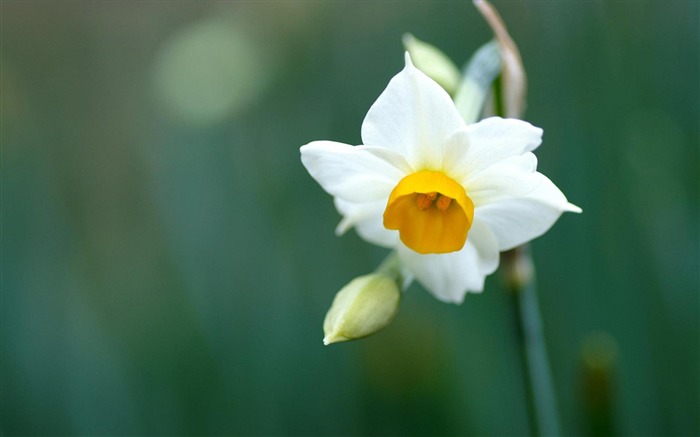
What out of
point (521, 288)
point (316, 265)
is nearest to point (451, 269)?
point (521, 288)

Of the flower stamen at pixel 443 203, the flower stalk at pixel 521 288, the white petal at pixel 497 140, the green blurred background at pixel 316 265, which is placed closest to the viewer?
the white petal at pixel 497 140

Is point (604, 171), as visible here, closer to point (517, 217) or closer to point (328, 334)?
point (517, 217)

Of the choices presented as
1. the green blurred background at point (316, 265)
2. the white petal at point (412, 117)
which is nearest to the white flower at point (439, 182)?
the white petal at point (412, 117)

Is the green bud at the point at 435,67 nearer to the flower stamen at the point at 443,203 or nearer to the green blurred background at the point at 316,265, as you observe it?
the flower stamen at the point at 443,203

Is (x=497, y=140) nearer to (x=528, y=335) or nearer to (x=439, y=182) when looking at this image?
(x=439, y=182)

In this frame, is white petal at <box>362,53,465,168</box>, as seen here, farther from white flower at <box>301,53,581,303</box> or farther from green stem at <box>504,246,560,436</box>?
green stem at <box>504,246,560,436</box>

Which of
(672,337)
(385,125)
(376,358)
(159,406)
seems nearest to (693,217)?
(672,337)
